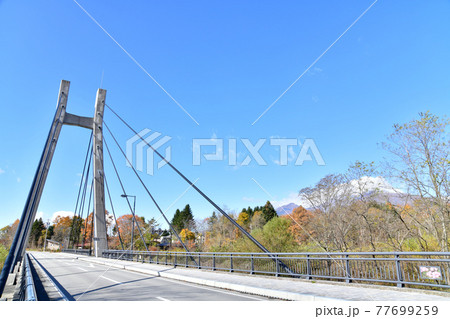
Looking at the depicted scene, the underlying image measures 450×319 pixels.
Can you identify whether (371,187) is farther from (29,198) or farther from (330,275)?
(29,198)

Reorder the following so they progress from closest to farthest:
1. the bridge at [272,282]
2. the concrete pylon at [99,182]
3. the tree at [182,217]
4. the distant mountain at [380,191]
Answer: the bridge at [272,282], the distant mountain at [380,191], the concrete pylon at [99,182], the tree at [182,217]

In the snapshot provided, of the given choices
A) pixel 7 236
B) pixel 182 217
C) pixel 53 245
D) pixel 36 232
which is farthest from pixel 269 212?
pixel 36 232

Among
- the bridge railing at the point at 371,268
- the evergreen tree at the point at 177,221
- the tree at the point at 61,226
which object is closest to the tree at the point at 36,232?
the tree at the point at 61,226

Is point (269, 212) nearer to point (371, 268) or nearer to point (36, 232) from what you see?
point (371, 268)

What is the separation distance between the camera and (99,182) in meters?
27.8

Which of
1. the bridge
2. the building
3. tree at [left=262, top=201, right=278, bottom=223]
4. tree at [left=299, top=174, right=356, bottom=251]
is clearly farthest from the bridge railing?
the building

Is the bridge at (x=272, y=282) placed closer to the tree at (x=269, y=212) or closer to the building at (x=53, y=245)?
the tree at (x=269, y=212)

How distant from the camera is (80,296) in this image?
7090 mm

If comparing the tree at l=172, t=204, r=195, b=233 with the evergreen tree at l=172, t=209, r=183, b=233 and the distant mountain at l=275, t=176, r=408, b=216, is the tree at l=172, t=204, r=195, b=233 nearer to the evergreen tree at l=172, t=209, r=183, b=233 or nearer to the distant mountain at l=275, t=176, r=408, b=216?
the evergreen tree at l=172, t=209, r=183, b=233

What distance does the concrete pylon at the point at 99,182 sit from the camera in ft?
87.2

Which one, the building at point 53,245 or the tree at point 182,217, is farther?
the tree at point 182,217
